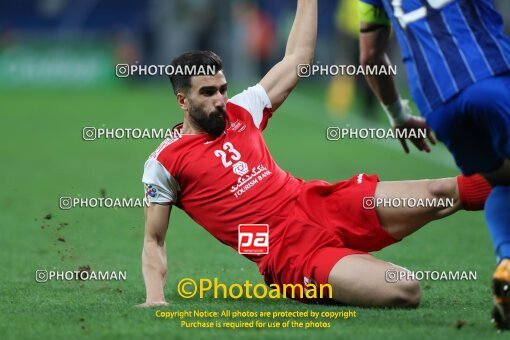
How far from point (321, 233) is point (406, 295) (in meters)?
0.64

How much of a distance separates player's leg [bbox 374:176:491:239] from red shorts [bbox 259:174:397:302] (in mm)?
61

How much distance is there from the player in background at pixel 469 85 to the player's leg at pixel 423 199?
0.72m

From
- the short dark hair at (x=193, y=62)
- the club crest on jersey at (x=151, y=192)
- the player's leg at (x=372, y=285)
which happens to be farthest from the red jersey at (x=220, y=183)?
the player's leg at (x=372, y=285)

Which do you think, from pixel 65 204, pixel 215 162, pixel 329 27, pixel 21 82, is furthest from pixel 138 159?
pixel 329 27

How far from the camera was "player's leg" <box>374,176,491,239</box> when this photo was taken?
5719 millimetres

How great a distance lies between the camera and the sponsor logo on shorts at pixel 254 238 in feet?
19.5

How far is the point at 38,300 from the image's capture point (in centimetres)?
598

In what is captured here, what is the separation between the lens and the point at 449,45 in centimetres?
477

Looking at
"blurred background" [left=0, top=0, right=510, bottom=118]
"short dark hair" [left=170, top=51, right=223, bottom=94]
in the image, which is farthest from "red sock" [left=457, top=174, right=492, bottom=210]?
"blurred background" [left=0, top=0, right=510, bottom=118]

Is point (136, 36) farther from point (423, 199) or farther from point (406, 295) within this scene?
point (406, 295)

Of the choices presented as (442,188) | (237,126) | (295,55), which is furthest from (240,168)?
(442,188)

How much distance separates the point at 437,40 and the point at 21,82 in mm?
24480

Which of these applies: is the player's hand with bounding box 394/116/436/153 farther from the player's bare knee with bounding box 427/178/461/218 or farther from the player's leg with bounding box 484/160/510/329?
the player's leg with bounding box 484/160/510/329

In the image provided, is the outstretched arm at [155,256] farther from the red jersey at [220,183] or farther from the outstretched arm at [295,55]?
the outstretched arm at [295,55]
